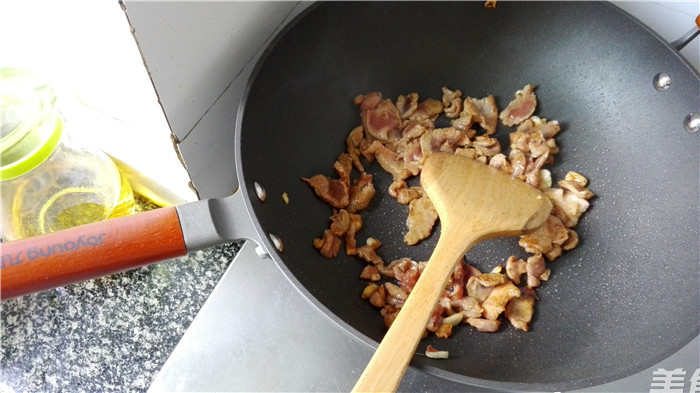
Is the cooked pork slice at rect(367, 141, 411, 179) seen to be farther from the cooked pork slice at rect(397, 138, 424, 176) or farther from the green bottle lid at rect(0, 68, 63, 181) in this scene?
the green bottle lid at rect(0, 68, 63, 181)

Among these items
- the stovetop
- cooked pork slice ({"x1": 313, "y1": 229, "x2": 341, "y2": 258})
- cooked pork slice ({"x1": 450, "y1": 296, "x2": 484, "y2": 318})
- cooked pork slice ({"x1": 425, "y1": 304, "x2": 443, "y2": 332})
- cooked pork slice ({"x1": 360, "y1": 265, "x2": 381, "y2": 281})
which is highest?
cooked pork slice ({"x1": 450, "y1": 296, "x2": 484, "y2": 318})

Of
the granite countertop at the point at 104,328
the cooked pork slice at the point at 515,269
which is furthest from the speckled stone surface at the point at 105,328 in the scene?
the cooked pork slice at the point at 515,269

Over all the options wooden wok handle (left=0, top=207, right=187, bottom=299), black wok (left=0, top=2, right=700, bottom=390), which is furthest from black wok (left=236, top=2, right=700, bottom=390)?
wooden wok handle (left=0, top=207, right=187, bottom=299)

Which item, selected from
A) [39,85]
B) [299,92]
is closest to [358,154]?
[299,92]

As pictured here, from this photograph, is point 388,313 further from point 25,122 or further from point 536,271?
point 25,122

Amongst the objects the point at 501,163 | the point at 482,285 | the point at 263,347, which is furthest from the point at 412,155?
the point at 263,347

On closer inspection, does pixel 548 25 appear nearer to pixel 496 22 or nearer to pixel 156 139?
pixel 496 22
